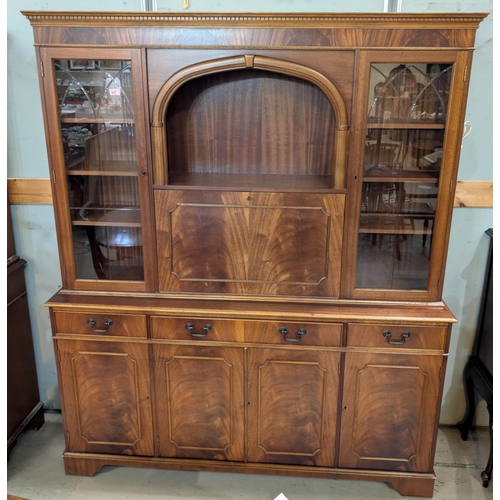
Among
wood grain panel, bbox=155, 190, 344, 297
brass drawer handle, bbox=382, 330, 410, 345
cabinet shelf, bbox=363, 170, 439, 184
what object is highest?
cabinet shelf, bbox=363, 170, 439, 184

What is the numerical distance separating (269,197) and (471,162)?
0.91m

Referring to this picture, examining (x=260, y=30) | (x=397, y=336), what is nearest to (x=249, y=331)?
(x=397, y=336)

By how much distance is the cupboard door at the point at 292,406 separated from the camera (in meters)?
2.03

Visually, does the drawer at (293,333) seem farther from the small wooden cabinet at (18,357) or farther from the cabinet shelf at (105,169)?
the small wooden cabinet at (18,357)

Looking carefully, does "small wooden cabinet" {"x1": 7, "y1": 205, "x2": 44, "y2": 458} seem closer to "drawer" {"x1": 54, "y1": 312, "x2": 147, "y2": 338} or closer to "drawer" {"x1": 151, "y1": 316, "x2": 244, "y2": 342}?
"drawer" {"x1": 54, "y1": 312, "x2": 147, "y2": 338}

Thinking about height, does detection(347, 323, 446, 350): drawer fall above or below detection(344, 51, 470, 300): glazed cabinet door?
below

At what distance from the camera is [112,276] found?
2100 mm

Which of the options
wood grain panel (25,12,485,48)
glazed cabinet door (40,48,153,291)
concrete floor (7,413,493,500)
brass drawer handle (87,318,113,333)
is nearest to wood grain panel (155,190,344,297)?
glazed cabinet door (40,48,153,291)

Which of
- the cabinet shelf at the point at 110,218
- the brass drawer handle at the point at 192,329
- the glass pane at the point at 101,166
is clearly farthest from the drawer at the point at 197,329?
the cabinet shelf at the point at 110,218

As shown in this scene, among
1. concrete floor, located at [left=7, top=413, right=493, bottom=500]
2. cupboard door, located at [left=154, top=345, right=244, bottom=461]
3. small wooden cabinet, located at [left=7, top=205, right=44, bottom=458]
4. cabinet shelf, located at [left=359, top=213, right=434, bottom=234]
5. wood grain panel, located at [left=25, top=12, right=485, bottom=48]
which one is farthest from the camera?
small wooden cabinet, located at [left=7, top=205, right=44, bottom=458]

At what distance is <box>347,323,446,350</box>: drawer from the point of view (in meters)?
1.96

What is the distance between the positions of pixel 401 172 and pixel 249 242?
24.4 inches

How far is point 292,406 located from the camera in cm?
208
